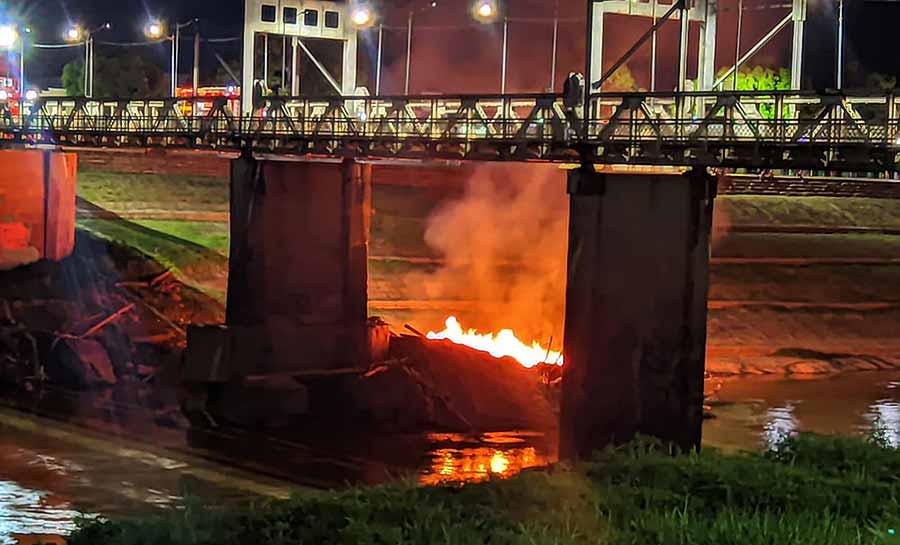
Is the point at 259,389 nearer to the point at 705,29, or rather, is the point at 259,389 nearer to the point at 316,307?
the point at 316,307

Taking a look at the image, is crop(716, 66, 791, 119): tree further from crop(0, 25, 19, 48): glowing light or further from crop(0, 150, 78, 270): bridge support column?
crop(0, 25, 19, 48): glowing light

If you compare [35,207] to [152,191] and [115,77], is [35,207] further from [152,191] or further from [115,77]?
[115,77]

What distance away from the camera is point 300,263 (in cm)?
3772

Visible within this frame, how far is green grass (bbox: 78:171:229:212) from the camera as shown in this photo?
63688mm

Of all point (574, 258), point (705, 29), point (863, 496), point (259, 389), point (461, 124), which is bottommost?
→ point (259, 389)

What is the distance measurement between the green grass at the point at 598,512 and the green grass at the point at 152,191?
51.4m

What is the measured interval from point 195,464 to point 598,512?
21.1 meters

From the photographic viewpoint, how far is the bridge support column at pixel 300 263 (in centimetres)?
3712

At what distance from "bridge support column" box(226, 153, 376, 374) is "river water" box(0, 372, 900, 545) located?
177 inches

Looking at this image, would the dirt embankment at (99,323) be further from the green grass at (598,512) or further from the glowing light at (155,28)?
the green grass at (598,512)

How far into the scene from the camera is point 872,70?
7862 centimetres

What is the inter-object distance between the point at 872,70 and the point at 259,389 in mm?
53947

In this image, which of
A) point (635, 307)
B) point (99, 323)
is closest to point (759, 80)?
point (99, 323)

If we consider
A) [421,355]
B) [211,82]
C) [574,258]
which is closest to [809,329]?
[421,355]
